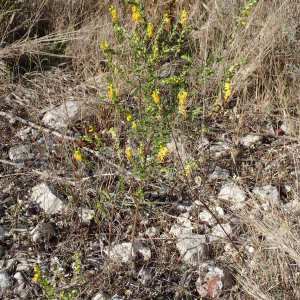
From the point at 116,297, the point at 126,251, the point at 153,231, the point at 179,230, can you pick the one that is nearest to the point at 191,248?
the point at 179,230

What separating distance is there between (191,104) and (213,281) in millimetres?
1569

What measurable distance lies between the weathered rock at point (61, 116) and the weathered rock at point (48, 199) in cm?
76

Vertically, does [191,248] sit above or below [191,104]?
below

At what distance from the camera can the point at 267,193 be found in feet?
7.56

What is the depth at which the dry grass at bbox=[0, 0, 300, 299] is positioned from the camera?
181 centimetres

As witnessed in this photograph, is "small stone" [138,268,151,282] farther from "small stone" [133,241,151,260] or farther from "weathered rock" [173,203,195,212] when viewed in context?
"weathered rock" [173,203,195,212]

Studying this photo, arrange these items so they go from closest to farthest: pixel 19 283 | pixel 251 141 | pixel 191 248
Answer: pixel 19 283 → pixel 191 248 → pixel 251 141

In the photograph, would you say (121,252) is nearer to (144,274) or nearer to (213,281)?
(144,274)

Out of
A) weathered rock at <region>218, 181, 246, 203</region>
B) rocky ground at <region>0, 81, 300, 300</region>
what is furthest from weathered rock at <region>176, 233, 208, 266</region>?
weathered rock at <region>218, 181, 246, 203</region>

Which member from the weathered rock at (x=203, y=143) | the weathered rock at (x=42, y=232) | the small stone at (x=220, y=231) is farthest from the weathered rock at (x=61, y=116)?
the small stone at (x=220, y=231)

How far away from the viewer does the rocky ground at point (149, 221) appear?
1812 millimetres

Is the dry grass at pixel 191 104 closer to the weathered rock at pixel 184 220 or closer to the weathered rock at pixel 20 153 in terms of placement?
the weathered rock at pixel 184 220

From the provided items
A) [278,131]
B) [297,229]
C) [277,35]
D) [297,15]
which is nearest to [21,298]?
[297,229]

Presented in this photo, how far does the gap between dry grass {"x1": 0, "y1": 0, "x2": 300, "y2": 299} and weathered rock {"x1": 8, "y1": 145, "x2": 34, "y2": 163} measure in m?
0.24
